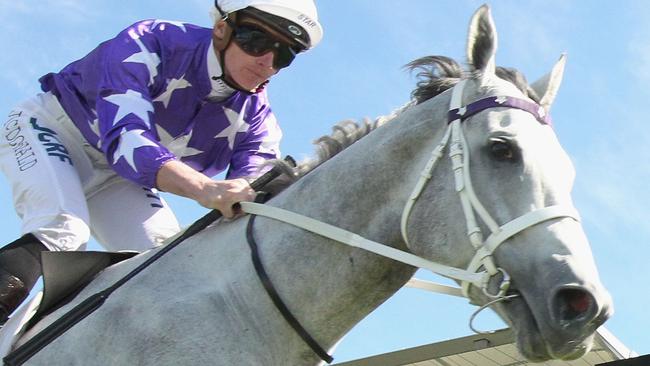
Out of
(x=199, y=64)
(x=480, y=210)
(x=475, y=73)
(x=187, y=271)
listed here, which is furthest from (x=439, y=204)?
(x=199, y=64)

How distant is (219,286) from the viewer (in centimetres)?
575

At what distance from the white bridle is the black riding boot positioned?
48.2 inches

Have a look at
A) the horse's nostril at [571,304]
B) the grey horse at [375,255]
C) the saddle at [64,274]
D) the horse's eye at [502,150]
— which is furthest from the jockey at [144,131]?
the horse's nostril at [571,304]

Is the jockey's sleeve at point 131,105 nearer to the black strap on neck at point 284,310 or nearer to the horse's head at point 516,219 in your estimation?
the black strap on neck at point 284,310

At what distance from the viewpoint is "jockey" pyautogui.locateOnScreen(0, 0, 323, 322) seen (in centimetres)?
629

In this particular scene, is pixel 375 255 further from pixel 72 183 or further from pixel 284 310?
pixel 72 183

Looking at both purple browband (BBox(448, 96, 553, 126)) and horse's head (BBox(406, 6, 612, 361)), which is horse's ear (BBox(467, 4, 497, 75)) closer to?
horse's head (BBox(406, 6, 612, 361))

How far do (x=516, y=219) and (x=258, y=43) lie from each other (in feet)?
7.15

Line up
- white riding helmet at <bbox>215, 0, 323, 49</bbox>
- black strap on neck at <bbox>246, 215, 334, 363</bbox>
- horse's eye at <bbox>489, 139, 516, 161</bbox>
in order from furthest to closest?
white riding helmet at <bbox>215, 0, 323, 49</bbox>
black strap on neck at <bbox>246, 215, 334, 363</bbox>
horse's eye at <bbox>489, 139, 516, 161</bbox>

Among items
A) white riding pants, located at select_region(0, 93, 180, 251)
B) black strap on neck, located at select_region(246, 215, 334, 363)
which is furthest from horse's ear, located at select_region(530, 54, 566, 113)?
white riding pants, located at select_region(0, 93, 180, 251)

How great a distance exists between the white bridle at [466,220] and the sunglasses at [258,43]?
3.56ft

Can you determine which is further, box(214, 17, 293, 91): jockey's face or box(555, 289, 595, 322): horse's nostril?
box(214, 17, 293, 91): jockey's face

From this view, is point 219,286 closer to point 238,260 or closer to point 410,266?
point 238,260

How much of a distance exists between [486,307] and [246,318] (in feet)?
3.76
